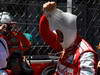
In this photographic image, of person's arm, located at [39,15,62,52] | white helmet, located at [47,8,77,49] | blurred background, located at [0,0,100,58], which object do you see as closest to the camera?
white helmet, located at [47,8,77,49]

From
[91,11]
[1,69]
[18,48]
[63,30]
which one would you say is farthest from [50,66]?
[63,30]

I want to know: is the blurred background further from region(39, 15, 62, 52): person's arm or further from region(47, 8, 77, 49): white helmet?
region(47, 8, 77, 49): white helmet

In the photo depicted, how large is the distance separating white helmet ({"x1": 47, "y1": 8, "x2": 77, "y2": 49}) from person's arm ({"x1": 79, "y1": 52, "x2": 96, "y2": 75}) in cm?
19

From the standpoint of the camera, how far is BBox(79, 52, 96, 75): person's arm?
81.0 inches

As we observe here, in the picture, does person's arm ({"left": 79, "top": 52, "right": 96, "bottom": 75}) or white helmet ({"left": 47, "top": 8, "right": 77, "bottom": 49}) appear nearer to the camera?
person's arm ({"left": 79, "top": 52, "right": 96, "bottom": 75})

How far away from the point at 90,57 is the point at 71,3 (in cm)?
212

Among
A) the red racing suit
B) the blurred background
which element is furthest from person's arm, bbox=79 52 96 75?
the blurred background

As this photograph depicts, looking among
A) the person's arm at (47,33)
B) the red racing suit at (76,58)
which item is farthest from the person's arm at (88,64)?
the person's arm at (47,33)

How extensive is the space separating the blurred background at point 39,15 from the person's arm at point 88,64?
6.46 feet

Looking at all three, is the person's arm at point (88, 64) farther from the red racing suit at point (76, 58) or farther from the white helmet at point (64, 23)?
the white helmet at point (64, 23)

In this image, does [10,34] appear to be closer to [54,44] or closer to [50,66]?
[50,66]

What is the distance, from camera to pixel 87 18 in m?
4.38

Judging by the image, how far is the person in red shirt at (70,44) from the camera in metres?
2.09

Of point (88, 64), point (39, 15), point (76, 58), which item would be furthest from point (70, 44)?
point (39, 15)
